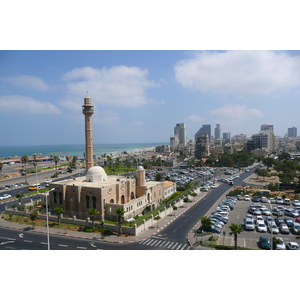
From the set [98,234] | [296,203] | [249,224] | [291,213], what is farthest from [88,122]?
[296,203]

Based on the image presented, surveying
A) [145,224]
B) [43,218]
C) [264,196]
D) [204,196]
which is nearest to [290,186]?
[264,196]

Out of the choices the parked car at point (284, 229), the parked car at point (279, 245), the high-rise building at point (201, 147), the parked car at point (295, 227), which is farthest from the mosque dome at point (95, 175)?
the high-rise building at point (201, 147)

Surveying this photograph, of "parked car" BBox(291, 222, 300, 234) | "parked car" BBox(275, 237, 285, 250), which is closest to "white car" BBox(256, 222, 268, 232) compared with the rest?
"parked car" BBox(291, 222, 300, 234)

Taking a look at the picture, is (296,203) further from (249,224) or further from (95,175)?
(95,175)

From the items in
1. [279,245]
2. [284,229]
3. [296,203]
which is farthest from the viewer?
[296,203]

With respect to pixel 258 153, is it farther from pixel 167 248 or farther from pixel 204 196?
pixel 167 248

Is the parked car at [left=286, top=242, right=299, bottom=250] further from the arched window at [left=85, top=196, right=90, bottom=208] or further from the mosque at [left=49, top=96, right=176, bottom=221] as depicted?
the arched window at [left=85, top=196, right=90, bottom=208]

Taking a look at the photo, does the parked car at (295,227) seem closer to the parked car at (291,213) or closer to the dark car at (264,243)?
the parked car at (291,213)
